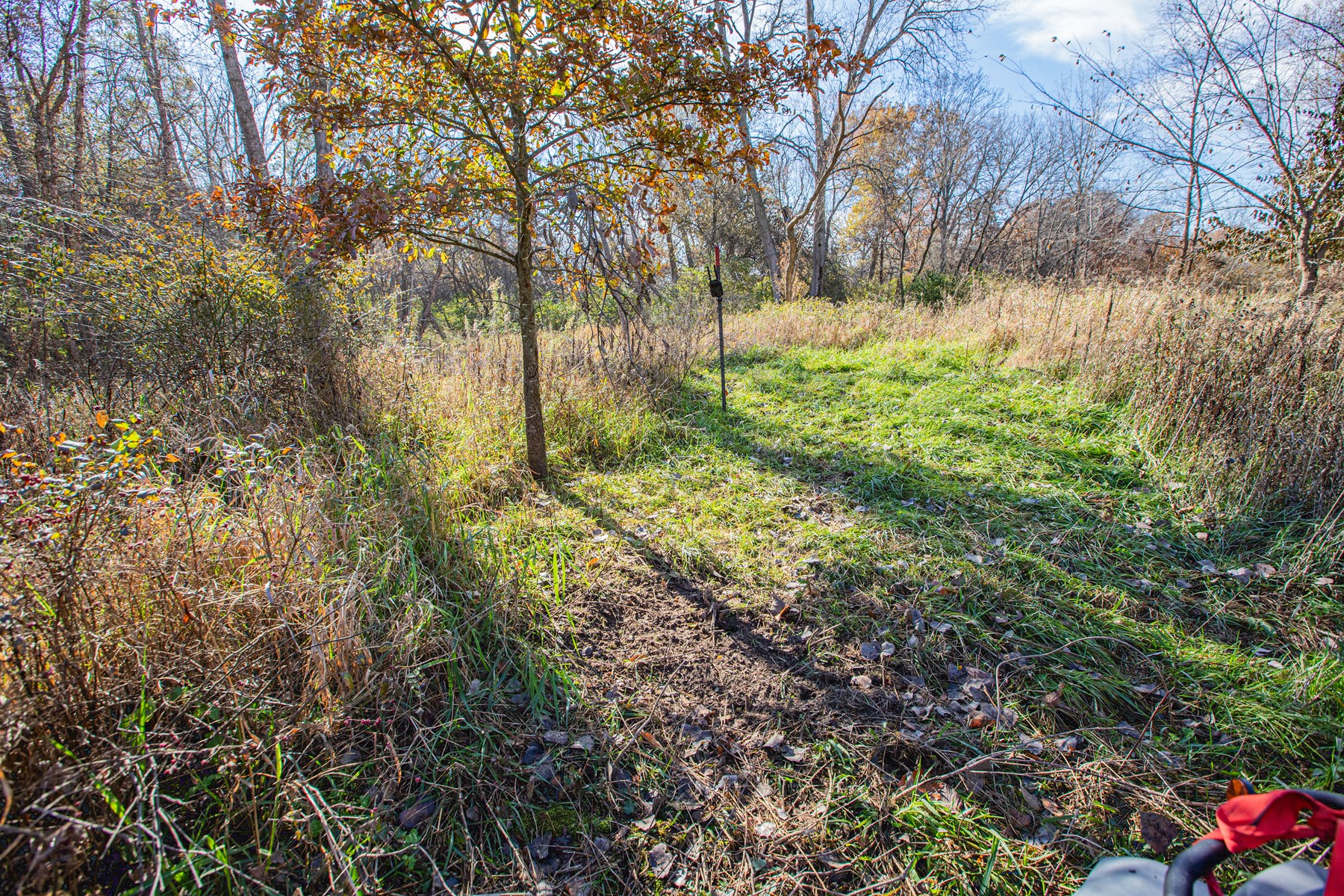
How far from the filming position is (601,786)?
76.4 inches

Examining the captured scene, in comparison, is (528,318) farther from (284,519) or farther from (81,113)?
(81,113)

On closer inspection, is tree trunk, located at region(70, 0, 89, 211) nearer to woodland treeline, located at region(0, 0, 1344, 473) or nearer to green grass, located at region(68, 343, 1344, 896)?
woodland treeline, located at region(0, 0, 1344, 473)

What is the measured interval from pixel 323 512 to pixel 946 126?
22573 millimetres

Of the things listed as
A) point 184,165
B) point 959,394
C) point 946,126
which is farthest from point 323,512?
point 946,126

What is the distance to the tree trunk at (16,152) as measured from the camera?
21.7ft

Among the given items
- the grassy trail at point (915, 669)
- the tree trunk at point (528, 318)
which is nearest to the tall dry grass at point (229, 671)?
the grassy trail at point (915, 669)

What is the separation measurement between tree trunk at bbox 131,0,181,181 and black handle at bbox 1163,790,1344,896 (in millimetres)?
13202

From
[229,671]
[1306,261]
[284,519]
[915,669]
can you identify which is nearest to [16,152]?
[284,519]

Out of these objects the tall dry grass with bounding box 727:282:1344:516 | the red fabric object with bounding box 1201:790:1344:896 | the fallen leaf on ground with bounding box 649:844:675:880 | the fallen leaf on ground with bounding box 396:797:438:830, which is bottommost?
the fallen leaf on ground with bounding box 649:844:675:880

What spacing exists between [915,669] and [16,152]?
11.2 metres

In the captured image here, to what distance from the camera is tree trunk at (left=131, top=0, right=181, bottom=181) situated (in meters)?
10.2

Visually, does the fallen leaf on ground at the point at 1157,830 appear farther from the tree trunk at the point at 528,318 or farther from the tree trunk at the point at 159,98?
the tree trunk at the point at 159,98

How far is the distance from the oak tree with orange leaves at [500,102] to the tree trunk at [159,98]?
358 inches

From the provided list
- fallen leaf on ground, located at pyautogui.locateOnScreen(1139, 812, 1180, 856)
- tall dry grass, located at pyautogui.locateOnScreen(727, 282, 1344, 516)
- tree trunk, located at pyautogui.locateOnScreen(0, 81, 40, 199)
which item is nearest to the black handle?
fallen leaf on ground, located at pyautogui.locateOnScreen(1139, 812, 1180, 856)
